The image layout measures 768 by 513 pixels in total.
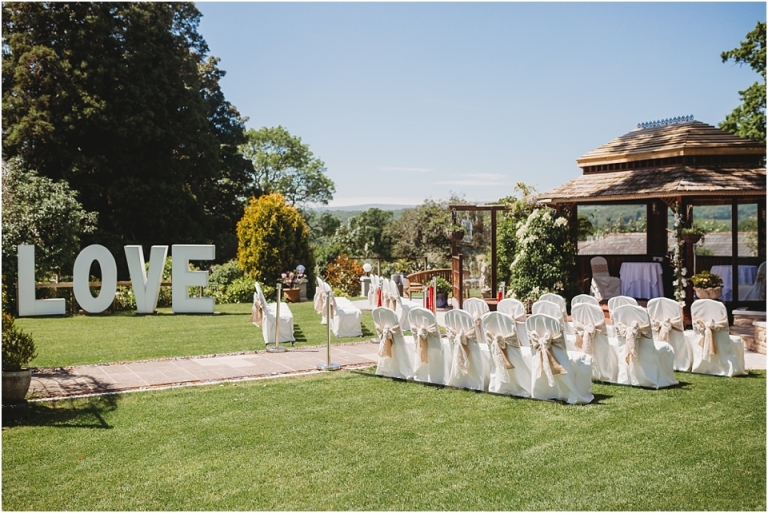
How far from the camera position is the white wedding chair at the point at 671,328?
9414 millimetres

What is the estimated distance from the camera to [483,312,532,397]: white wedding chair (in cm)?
825

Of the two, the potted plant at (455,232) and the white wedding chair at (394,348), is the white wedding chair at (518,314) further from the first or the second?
the potted plant at (455,232)

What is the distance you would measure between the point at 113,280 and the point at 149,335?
3987 millimetres

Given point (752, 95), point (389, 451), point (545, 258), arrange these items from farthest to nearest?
1. point (752, 95)
2. point (545, 258)
3. point (389, 451)

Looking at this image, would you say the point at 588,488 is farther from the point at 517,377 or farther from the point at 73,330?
the point at 73,330

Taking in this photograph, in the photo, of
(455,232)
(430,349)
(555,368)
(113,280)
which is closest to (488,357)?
(430,349)

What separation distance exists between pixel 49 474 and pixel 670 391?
7.31 meters

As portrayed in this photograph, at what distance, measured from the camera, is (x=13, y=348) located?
289 inches

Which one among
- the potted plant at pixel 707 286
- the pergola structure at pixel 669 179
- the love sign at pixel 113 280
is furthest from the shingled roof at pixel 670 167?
the love sign at pixel 113 280

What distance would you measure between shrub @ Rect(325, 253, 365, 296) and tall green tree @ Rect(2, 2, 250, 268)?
640cm

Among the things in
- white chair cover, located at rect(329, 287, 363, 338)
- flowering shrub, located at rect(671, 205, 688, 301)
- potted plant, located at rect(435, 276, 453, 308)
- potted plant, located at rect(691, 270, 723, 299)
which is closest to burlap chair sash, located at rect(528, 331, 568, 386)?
white chair cover, located at rect(329, 287, 363, 338)

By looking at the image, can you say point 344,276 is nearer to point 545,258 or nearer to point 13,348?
point 545,258

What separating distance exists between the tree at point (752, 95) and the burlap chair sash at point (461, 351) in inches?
586

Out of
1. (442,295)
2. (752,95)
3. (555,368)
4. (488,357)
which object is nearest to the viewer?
(555,368)
